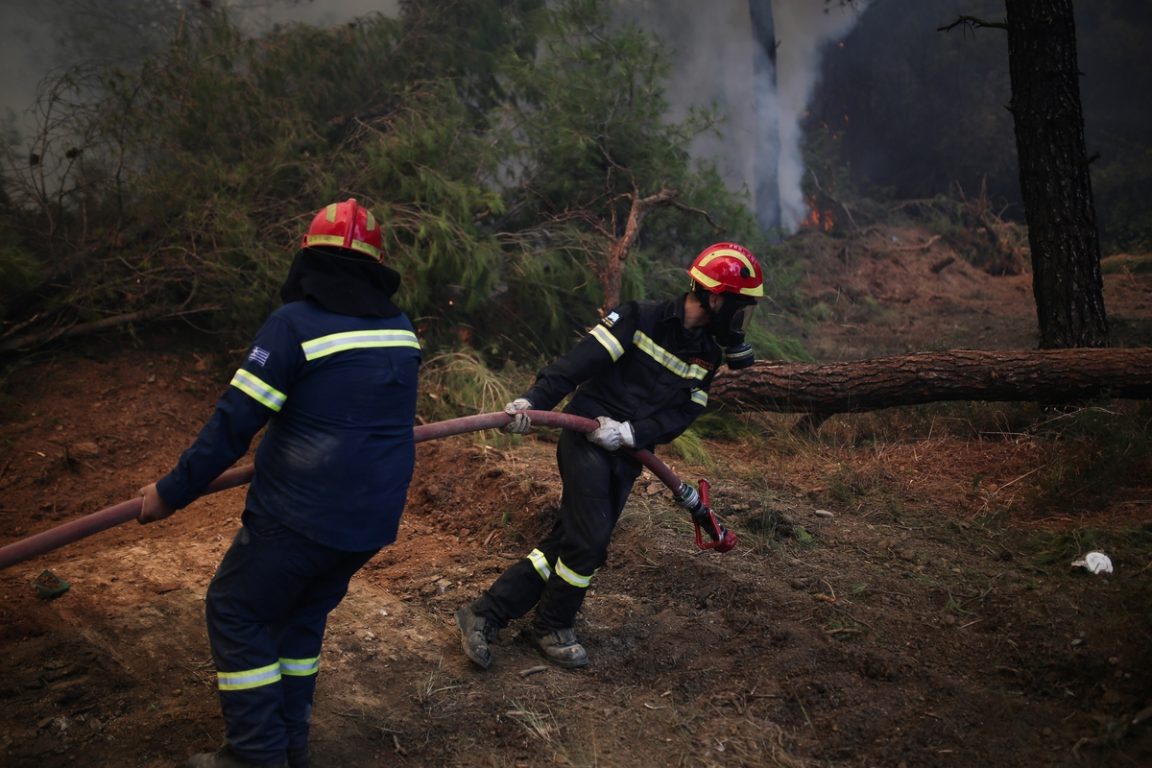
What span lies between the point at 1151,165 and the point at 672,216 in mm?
10764

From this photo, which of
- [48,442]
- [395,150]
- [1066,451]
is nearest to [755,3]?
[395,150]

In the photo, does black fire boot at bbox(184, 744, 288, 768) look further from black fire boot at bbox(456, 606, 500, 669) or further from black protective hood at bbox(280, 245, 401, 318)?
black protective hood at bbox(280, 245, 401, 318)

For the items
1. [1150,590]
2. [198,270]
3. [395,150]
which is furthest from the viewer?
Answer: [395,150]

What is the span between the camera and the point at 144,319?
22.5 feet

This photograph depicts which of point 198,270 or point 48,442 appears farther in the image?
point 198,270

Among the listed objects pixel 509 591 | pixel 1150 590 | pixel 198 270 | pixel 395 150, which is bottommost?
pixel 1150 590

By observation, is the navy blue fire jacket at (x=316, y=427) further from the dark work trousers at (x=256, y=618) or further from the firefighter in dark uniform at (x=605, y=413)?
the firefighter in dark uniform at (x=605, y=413)

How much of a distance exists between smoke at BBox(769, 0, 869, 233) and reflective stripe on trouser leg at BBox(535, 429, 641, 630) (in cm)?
1333

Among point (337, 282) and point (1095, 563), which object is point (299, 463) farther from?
point (1095, 563)

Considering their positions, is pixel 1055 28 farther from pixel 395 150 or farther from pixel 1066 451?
pixel 395 150

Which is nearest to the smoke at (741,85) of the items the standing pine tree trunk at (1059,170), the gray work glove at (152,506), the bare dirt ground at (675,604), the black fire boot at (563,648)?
the standing pine tree trunk at (1059,170)

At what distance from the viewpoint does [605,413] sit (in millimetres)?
3934

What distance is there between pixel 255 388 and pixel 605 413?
1.78 m

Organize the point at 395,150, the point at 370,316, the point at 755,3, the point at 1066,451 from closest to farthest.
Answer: the point at 370,316, the point at 1066,451, the point at 395,150, the point at 755,3
